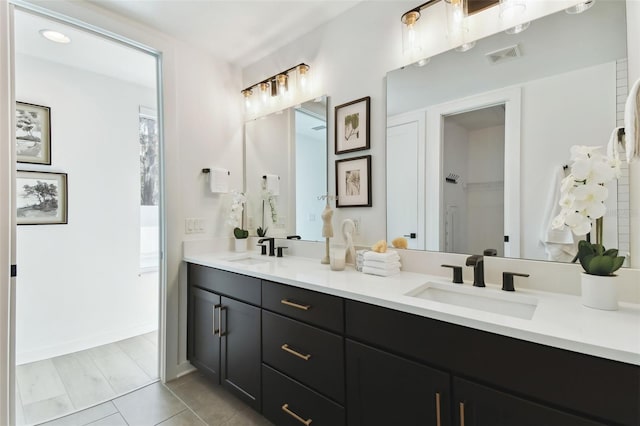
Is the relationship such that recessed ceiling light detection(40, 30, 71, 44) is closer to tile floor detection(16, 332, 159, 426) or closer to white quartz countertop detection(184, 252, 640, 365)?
white quartz countertop detection(184, 252, 640, 365)

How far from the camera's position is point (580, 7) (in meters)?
1.20

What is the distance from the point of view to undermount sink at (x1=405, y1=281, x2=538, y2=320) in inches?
45.0

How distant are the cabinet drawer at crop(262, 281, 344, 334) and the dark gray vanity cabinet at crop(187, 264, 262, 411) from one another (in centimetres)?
11

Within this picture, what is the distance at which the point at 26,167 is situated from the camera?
7.91 feet

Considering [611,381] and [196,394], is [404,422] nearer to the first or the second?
[611,381]

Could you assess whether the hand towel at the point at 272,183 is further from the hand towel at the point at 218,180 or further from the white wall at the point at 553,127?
the white wall at the point at 553,127

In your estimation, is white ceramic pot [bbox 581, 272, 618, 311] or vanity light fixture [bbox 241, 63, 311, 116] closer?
white ceramic pot [bbox 581, 272, 618, 311]

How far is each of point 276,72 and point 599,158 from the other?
7.13 ft

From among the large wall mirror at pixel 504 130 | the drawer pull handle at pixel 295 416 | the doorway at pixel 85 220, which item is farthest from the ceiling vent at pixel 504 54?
the doorway at pixel 85 220

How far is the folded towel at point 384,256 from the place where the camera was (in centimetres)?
155

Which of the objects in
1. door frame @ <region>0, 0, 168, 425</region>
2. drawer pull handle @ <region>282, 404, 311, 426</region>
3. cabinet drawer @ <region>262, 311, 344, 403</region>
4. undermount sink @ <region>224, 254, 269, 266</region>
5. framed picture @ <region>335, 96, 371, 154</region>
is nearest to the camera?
cabinet drawer @ <region>262, 311, 344, 403</region>

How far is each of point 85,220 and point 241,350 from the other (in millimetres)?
2117

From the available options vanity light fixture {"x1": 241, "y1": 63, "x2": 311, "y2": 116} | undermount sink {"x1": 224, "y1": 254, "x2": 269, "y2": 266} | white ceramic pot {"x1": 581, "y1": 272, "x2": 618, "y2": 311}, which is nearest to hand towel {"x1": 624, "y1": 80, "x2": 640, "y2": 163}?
white ceramic pot {"x1": 581, "y1": 272, "x2": 618, "y2": 311}

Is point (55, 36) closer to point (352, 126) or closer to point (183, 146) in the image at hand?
point (183, 146)
